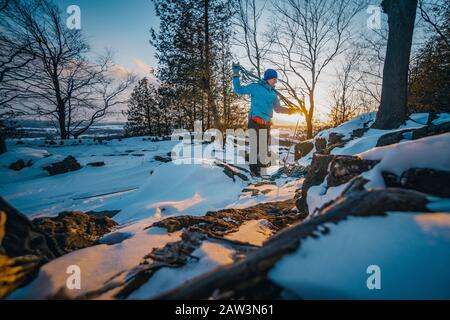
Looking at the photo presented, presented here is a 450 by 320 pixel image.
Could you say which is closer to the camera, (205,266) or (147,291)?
(147,291)

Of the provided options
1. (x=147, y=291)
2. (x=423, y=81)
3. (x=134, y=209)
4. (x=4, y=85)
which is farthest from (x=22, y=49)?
(x=423, y=81)

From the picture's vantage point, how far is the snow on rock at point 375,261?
2.12 ft

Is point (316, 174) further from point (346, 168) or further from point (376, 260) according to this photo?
point (376, 260)

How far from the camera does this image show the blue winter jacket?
4.24 metres

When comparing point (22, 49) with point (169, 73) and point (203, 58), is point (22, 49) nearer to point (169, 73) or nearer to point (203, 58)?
point (169, 73)

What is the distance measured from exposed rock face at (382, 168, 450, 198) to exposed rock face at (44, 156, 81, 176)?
703 cm

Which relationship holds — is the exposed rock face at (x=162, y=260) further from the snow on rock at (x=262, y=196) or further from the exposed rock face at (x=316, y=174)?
the snow on rock at (x=262, y=196)

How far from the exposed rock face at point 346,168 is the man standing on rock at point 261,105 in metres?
2.87

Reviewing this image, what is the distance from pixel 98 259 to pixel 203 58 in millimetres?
10665

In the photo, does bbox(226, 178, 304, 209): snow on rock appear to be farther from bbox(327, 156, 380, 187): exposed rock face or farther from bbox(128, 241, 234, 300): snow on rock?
bbox(128, 241, 234, 300): snow on rock

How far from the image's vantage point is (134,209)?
276 cm

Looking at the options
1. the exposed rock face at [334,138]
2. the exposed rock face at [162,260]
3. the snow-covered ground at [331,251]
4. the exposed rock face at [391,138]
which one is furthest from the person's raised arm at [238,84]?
the exposed rock face at [162,260]

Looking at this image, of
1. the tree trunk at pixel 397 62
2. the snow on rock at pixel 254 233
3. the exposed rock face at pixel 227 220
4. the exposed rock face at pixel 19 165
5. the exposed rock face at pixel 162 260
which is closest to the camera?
the exposed rock face at pixel 162 260

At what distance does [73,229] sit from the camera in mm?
1745
